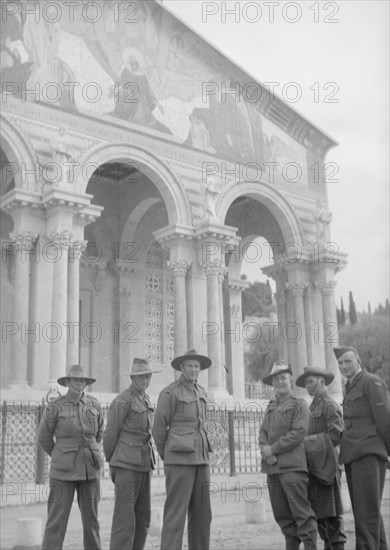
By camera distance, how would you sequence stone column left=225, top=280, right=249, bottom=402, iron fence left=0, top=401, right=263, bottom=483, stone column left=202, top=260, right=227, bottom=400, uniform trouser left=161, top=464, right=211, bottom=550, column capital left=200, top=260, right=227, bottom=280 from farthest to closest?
stone column left=225, top=280, right=249, bottom=402, column capital left=200, top=260, right=227, bottom=280, stone column left=202, top=260, right=227, bottom=400, iron fence left=0, top=401, right=263, bottom=483, uniform trouser left=161, top=464, right=211, bottom=550

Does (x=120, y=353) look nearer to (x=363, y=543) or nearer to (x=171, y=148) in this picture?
(x=171, y=148)

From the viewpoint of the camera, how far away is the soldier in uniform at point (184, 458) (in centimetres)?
603

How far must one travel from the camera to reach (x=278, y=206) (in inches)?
827

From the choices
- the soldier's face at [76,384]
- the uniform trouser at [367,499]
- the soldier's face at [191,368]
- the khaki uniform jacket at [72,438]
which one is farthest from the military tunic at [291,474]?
the soldier's face at [76,384]

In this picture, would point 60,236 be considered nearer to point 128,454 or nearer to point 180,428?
point 128,454

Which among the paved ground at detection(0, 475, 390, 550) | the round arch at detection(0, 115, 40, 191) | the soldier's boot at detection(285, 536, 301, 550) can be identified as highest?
the round arch at detection(0, 115, 40, 191)

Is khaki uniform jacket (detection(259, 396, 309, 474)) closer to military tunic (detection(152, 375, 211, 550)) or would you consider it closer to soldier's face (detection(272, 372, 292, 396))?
soldier's face (detection(272, 372, 292, 396))

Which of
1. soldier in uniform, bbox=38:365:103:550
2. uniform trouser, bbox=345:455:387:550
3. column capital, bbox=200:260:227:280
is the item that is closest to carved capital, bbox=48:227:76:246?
column capital, bbox=200:260:227:280

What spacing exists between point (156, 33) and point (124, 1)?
1.25 meters

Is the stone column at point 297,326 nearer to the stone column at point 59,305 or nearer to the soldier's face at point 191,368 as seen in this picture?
the stone column at point 59,305

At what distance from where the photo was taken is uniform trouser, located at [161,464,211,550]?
598cm

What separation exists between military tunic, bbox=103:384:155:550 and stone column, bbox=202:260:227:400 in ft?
36.0

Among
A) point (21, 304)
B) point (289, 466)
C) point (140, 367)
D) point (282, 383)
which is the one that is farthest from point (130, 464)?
point (21, 304)

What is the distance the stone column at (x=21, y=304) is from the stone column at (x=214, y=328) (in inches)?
196
